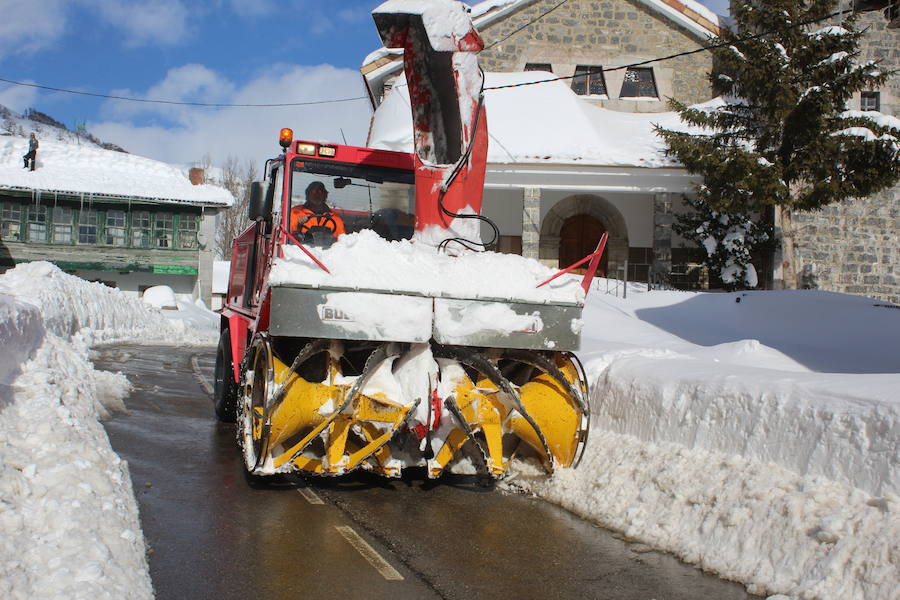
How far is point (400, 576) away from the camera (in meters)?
4.21

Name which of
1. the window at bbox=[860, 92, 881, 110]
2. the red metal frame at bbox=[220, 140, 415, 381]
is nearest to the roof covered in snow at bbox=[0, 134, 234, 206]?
the window at bbox=[860, 92, 881, 110]

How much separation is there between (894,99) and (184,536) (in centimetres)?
2492

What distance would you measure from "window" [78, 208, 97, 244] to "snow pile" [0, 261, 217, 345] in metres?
11.7

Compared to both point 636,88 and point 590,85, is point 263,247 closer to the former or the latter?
point 590,85

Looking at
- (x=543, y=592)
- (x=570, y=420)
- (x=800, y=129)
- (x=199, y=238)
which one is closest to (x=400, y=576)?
(x=543, y=592)

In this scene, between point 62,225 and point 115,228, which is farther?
point 115,228

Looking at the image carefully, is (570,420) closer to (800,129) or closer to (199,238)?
(800,129)

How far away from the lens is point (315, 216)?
23.1ft

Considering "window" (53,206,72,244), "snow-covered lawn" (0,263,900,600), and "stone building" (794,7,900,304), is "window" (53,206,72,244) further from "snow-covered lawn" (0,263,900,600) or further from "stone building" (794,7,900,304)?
"snow-covered lawn" (0,263,900,600)

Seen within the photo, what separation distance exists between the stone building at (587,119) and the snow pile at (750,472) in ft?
38.5

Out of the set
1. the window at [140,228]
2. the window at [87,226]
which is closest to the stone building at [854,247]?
the window at [140,228]

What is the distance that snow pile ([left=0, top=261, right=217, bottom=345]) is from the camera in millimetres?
14000

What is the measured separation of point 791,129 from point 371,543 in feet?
52.0

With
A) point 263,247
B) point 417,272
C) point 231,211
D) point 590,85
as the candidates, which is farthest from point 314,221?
point 231,211
